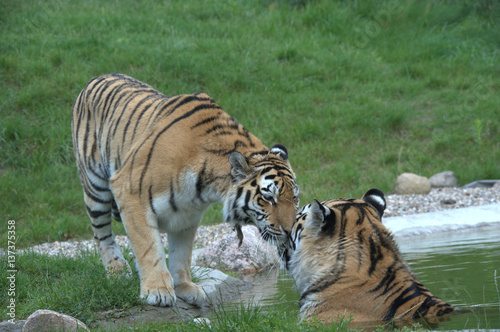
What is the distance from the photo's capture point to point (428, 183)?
9.24 meters

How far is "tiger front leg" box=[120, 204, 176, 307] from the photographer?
4.18 meters

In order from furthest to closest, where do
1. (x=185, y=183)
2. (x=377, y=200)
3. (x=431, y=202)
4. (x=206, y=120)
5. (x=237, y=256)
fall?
(x=431, y=202) < (x=237, y=256) < (x=206, y=120) < (x=185, y=183) < (x=377, y=200)

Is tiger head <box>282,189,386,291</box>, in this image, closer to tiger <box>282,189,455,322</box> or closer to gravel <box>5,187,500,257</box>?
tiger <box>282,189,455,322</box>

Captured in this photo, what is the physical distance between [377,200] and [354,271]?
0.60 metres

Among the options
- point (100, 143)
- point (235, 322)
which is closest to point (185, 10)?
point (100, 143)

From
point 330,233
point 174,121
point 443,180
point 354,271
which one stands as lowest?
point 443,180

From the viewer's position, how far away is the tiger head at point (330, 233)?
353 cm

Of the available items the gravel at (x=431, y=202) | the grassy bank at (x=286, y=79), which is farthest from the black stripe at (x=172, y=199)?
the grassy bank at (x=286, y=79)

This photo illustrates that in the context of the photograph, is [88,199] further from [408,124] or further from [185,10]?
[185,10]

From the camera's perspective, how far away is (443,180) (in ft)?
31.6

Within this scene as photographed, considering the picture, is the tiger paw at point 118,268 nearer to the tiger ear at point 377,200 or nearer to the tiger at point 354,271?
the tiger at point 354,271

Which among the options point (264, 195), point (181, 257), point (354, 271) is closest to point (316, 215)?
point (354, 271)

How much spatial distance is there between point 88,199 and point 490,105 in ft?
28.6

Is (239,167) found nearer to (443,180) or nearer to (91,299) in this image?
(91,299)
